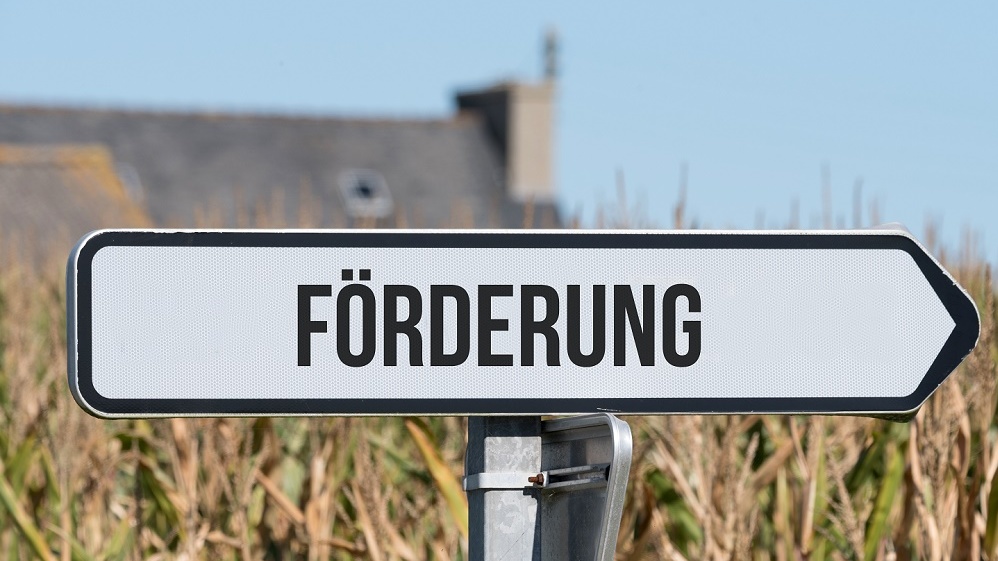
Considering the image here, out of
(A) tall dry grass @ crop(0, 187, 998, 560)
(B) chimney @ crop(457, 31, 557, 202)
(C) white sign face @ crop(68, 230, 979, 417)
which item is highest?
(B) chimney @ crop(457, 31, 557, 202)

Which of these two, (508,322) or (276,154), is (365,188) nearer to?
(276,154)

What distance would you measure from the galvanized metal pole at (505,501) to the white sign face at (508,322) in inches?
1.4

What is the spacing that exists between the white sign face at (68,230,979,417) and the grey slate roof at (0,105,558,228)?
76.9 feet

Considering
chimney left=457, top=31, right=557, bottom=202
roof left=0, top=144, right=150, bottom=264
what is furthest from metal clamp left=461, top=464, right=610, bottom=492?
chimney left=457, top=31, right=557, bottom=202

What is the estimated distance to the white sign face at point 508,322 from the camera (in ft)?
4.35

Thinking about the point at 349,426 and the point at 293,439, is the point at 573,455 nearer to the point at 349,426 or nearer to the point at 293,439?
the point at 349,426

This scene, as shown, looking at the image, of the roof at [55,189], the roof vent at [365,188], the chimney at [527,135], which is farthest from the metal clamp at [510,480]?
the chimney at [527,135]

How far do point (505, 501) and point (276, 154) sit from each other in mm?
26727

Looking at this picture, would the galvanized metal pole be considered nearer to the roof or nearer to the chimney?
the roof

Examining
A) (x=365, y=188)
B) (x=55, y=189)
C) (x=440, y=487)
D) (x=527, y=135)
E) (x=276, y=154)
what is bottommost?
(x=440, y=487)

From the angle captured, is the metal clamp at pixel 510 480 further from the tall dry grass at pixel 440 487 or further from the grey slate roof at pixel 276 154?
the grey slate roof at pixel 276 154

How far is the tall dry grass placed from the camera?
2.05 meters

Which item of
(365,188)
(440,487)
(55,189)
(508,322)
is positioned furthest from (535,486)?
(365,188)

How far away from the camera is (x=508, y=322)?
135cm
